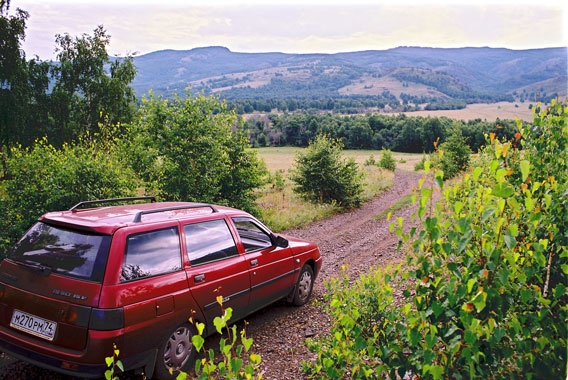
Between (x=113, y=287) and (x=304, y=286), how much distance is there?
3932 mm

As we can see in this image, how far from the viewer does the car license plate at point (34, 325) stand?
13.8ft

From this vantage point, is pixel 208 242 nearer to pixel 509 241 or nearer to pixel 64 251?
pixel 64 251

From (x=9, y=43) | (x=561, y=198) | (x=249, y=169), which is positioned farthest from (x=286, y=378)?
Answer: (x=9, y=43)

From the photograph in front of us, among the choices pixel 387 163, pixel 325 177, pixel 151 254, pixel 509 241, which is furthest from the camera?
pixel 387 163

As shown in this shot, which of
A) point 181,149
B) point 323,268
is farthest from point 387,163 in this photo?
point 323,268

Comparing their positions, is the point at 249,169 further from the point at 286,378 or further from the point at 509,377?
the point at 509,377

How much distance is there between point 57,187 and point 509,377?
926 cm

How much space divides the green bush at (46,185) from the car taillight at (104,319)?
5.84m

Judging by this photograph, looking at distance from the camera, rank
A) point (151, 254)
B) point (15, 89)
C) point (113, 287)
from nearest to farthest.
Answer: point (113, 287)
point (151, 254)
point (15, 89)

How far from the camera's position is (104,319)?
13.3 feet

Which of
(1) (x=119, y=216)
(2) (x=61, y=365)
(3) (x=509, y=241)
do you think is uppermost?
(3) (x=509, y=241)

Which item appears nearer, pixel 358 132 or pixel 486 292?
pixel 486 292

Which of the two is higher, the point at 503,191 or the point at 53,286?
the point at 503,191

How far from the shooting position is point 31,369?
5.07 meters
